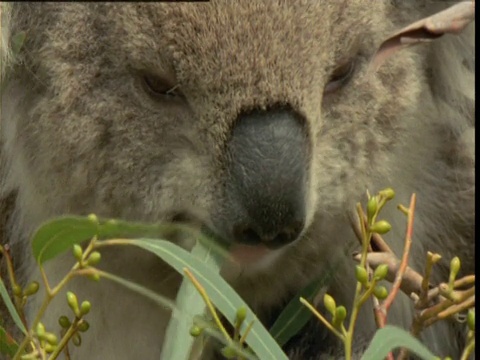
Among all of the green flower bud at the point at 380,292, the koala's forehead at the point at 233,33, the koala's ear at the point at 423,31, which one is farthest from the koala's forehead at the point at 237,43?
the green flower bud at the point at 380,292

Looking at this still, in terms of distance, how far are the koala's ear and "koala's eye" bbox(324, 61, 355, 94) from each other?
0.04m

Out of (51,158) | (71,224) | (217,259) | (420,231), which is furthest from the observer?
(420,231)

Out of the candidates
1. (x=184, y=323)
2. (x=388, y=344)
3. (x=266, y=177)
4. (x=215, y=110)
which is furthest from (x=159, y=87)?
(x=388, y=344)

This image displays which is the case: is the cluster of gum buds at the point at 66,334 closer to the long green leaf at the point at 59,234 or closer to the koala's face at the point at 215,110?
the long green leaf at the point at 59,234

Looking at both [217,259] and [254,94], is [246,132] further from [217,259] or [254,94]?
[217,259]

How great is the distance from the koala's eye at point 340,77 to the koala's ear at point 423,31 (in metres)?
0.04

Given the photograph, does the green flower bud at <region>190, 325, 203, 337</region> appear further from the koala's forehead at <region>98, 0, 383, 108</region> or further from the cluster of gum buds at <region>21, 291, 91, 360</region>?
the koala's forehead at <region>98, 0, 383, 108</region>

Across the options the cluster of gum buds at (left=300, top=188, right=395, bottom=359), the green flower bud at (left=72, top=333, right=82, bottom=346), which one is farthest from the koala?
the green flower bud at (left=72, top=333, right=82, bottom=346)

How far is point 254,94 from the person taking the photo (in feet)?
4.86

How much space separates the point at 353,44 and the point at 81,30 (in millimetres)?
394

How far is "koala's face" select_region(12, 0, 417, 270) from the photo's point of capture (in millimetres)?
1481

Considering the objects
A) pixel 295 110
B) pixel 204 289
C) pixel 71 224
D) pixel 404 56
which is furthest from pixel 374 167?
pixel 71 224

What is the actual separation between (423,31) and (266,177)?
0.37m

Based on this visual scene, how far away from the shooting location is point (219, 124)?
1500mm
